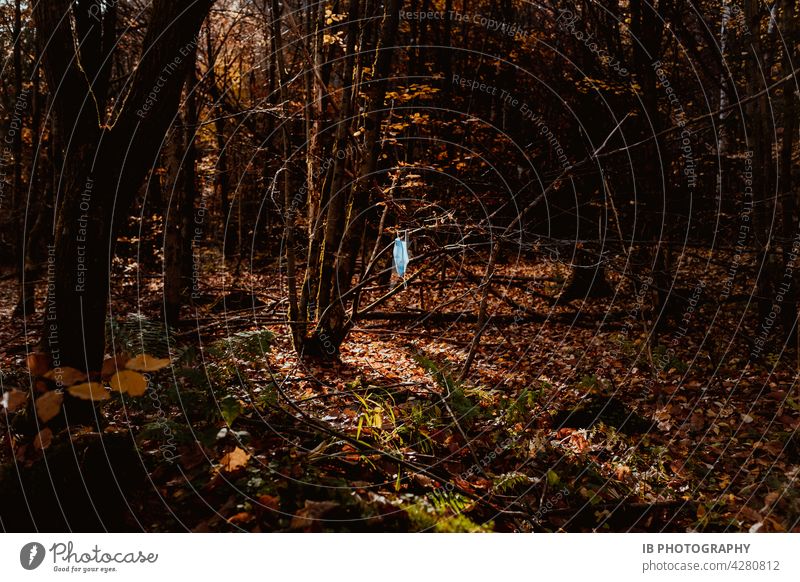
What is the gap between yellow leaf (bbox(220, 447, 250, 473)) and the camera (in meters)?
3.61

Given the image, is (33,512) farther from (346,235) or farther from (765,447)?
(765,447)

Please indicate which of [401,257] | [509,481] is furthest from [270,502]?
[401,257]

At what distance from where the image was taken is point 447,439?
197 inches

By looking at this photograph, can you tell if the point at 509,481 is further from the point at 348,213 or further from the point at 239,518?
the point at 348,213

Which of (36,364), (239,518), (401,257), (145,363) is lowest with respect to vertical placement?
(239,518)

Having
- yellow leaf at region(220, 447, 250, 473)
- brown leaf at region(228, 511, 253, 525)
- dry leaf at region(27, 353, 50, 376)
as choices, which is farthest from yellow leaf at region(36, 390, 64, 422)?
yellow leaf at region(220, 447, 250, 473)

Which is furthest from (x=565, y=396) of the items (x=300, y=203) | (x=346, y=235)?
(x=300, y=203)

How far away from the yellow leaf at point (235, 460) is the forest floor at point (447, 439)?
1 cm

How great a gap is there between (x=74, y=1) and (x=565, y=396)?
22.4 feet

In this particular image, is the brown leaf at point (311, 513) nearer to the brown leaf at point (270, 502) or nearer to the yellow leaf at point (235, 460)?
the brown leaf at point (270, 502)

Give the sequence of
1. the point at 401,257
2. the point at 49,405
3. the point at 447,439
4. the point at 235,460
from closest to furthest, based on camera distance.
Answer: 1. the point at 49,405
2. the point at 235,460
3. the point at 447,439
4. the point at 401,257

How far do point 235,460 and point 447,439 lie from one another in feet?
7.04

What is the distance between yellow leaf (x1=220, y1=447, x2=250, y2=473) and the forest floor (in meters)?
0.01

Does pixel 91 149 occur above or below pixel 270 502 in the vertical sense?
above
